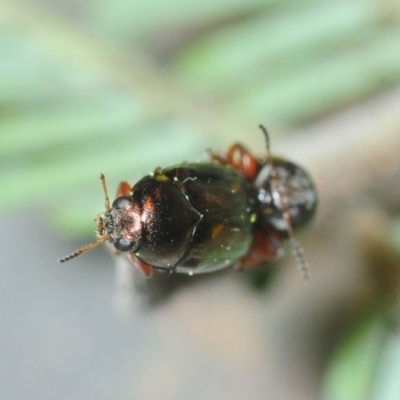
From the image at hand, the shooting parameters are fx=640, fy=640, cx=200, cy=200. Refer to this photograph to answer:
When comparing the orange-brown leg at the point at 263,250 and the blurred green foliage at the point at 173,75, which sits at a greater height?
the blurred green foliage at the point at 173,75

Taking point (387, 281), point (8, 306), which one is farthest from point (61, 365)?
point (387, 281)

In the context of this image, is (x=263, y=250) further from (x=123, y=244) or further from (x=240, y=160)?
A: (x=123, y=244)

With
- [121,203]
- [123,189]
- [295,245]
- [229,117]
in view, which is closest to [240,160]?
[229,117]

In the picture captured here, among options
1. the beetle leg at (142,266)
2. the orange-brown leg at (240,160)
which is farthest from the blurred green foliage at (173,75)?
the beetle leg at (142,266)

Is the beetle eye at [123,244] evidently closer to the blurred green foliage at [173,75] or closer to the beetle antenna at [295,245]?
the blurred green foliage at [173,75]

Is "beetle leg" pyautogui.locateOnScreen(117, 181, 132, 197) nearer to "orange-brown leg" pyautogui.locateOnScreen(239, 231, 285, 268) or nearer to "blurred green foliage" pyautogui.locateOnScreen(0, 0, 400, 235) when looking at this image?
"blurred green foliage" pyautogui.locateOnScreen(0, 0, 400, 235)

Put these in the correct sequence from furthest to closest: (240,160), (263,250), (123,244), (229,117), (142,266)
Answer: (229,117) → (240,160) → (263,250) → (142,266) → (123,244)

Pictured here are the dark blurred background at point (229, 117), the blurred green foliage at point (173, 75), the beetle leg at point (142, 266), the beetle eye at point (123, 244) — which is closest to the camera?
the beetle eye at point (123, 244)

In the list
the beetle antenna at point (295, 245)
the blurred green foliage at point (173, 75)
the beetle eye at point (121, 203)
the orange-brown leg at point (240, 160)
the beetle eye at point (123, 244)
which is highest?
the blurred green foliage at point (173, 75)

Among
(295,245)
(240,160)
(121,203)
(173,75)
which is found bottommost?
(295,245)
